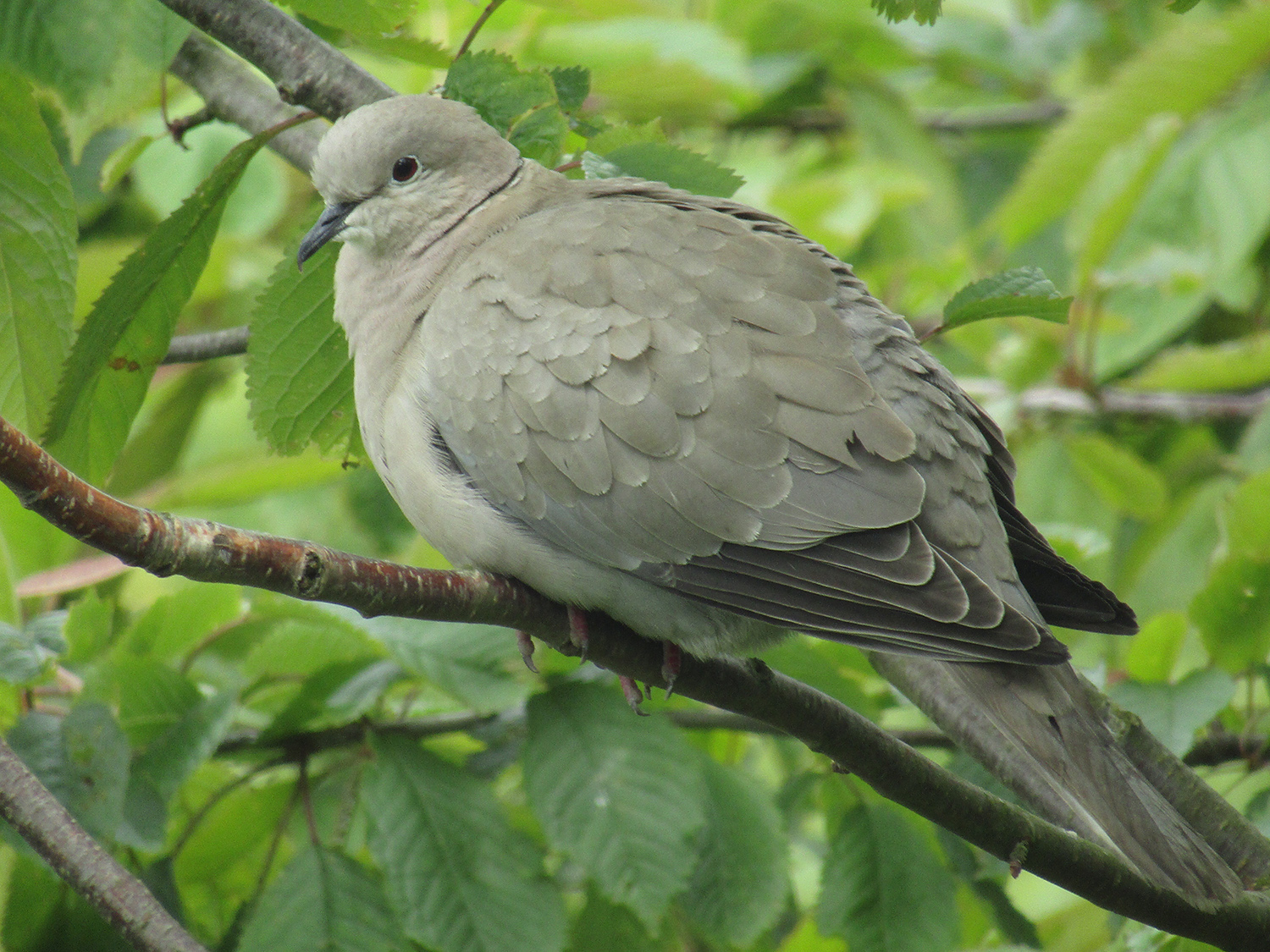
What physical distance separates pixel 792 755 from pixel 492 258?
1.95 meters

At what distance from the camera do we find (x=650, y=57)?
4.48 meters

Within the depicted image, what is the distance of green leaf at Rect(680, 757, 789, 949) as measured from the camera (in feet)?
9.15

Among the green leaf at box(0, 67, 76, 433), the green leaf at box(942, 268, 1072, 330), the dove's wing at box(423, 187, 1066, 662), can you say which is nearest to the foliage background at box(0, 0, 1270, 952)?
the green leaf at box(0, 67, 76, 433)

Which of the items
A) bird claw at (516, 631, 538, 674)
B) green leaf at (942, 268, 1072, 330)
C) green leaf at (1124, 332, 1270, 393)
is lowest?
bird claw at (516, 631, 538, 674)

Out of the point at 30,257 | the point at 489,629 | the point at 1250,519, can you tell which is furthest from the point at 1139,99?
the point at 30,257

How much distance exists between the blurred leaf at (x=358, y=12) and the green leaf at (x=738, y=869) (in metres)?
1.73

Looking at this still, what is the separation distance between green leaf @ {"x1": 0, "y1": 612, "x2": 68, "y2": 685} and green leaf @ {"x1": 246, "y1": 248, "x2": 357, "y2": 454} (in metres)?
0.54

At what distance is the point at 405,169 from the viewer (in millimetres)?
3072

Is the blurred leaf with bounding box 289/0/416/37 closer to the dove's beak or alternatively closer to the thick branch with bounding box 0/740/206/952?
the dove's beak

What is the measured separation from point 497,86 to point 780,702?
1260 mm

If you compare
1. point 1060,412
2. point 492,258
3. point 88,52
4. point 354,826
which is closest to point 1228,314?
point 1060,412

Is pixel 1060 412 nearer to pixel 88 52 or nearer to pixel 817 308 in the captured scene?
pixel 817 308

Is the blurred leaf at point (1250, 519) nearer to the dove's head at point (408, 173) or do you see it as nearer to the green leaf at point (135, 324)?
the dove's head at point (408, 173)

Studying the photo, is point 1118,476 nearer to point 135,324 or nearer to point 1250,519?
point 1250,519
